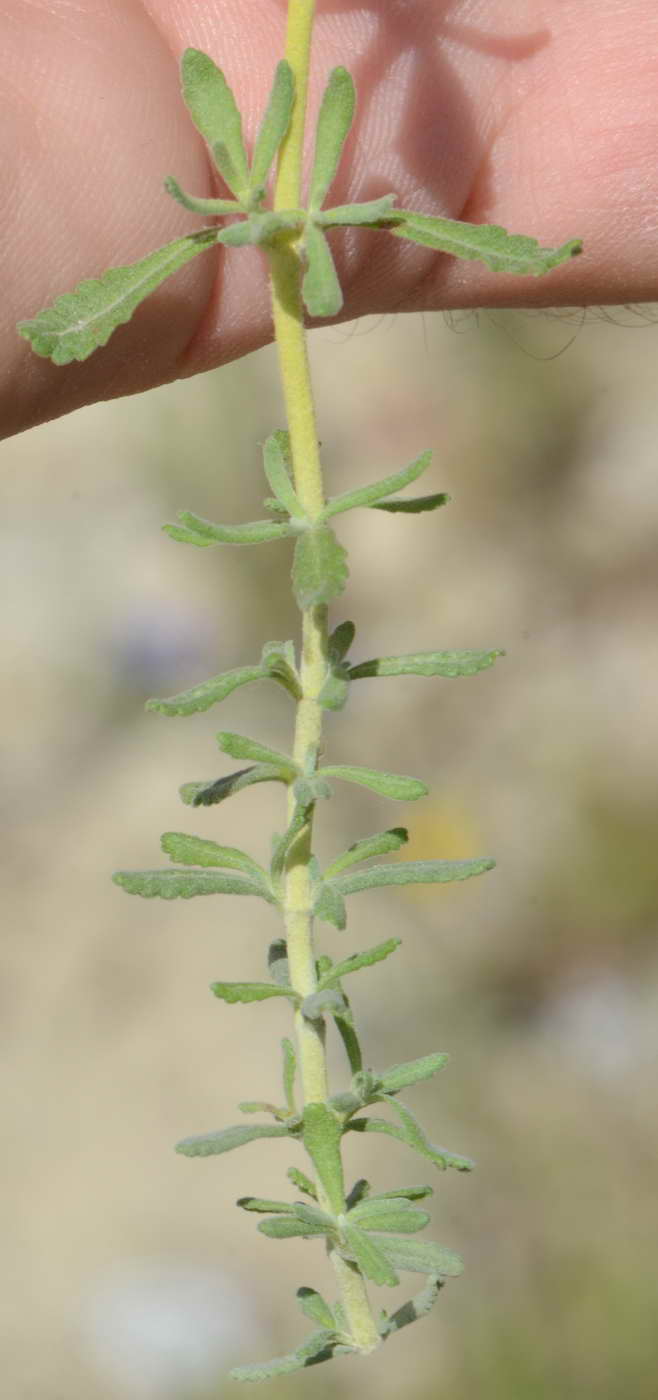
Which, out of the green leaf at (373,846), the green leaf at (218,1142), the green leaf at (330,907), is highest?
the green leaf at (373,846)

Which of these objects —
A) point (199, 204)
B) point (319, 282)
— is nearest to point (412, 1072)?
point (319, 282)

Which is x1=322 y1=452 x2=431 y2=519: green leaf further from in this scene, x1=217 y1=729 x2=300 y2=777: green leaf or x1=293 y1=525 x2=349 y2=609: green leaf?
x1=217 y1=729 x2=300 y2=777: green leaf

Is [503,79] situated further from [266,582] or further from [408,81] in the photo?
[266,582]

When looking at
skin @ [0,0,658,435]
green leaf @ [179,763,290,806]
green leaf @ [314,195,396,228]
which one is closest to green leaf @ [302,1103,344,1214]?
green leaf @ [179,763,290,806]

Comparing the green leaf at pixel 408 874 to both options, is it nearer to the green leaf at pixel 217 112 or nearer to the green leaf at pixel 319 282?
the green leaf at pixel 319 282

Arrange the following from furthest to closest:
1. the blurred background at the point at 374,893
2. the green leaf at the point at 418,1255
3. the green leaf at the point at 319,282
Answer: the blurred background at the point at 374,893
the green leaf at the point at 418,1255
the green leaf at the point at 319,282

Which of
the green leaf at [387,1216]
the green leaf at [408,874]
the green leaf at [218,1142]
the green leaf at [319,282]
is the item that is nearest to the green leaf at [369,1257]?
the green leaf at [387,1216]

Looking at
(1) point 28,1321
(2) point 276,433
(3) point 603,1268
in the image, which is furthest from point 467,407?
(2) point 276,433
